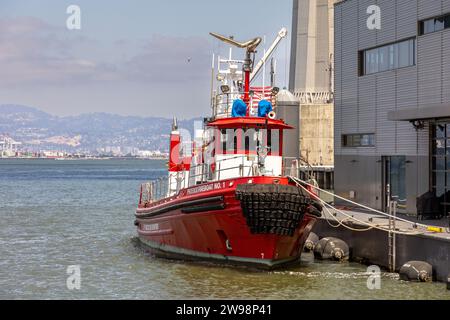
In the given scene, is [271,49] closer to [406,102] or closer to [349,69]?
[349,69]

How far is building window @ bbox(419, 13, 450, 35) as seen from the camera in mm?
26859

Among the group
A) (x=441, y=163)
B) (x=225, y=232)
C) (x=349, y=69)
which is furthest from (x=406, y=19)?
(x=225, y=232)

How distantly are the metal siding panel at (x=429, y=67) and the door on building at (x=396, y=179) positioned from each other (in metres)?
2.90

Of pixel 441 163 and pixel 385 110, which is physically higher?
pixel 385 110

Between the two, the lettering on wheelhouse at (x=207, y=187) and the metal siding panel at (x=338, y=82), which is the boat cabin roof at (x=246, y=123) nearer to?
the lettering on wheelhouse at (x=207, y=187)

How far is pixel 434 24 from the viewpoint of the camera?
27531 mm

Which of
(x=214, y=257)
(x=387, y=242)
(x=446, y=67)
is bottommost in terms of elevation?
(x=214, y=257)

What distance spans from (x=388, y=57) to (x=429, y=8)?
10.6 ft

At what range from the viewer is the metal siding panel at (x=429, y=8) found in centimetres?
2706

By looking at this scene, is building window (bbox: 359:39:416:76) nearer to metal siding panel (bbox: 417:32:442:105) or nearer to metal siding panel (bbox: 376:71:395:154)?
metal siding panel (bbox: 376:71:395:154)

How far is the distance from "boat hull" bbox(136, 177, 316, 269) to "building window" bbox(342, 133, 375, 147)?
33.0 ft
